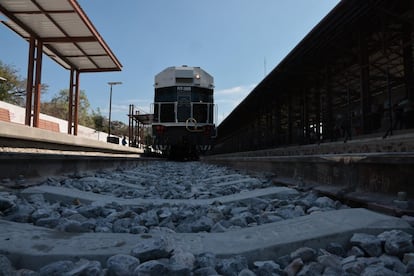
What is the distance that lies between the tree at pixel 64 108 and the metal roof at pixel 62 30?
133ft

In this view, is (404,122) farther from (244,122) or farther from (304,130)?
(244,122)

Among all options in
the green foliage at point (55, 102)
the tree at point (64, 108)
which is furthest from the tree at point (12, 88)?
the tree at point (64, 108)

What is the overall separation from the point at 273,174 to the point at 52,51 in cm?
898

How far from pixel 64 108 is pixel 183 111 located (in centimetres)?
4535

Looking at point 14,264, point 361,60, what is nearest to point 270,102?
point 361,60

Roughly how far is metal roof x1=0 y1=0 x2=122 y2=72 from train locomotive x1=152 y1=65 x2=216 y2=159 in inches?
122

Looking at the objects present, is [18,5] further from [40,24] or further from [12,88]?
[12,88]

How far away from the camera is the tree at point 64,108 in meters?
54.3

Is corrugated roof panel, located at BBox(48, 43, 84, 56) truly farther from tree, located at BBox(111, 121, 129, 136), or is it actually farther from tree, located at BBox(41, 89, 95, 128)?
tree, located at BBox(111, 121, 129, 136)

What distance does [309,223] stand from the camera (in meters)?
1.99

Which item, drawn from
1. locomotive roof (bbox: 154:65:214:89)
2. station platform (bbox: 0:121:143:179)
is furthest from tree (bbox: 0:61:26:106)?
station platform (bbox: 0:121:143:179)

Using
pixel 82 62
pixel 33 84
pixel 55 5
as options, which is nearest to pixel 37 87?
pixel 33 84

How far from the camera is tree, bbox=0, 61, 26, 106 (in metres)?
35.7

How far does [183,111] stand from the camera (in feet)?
51.0
